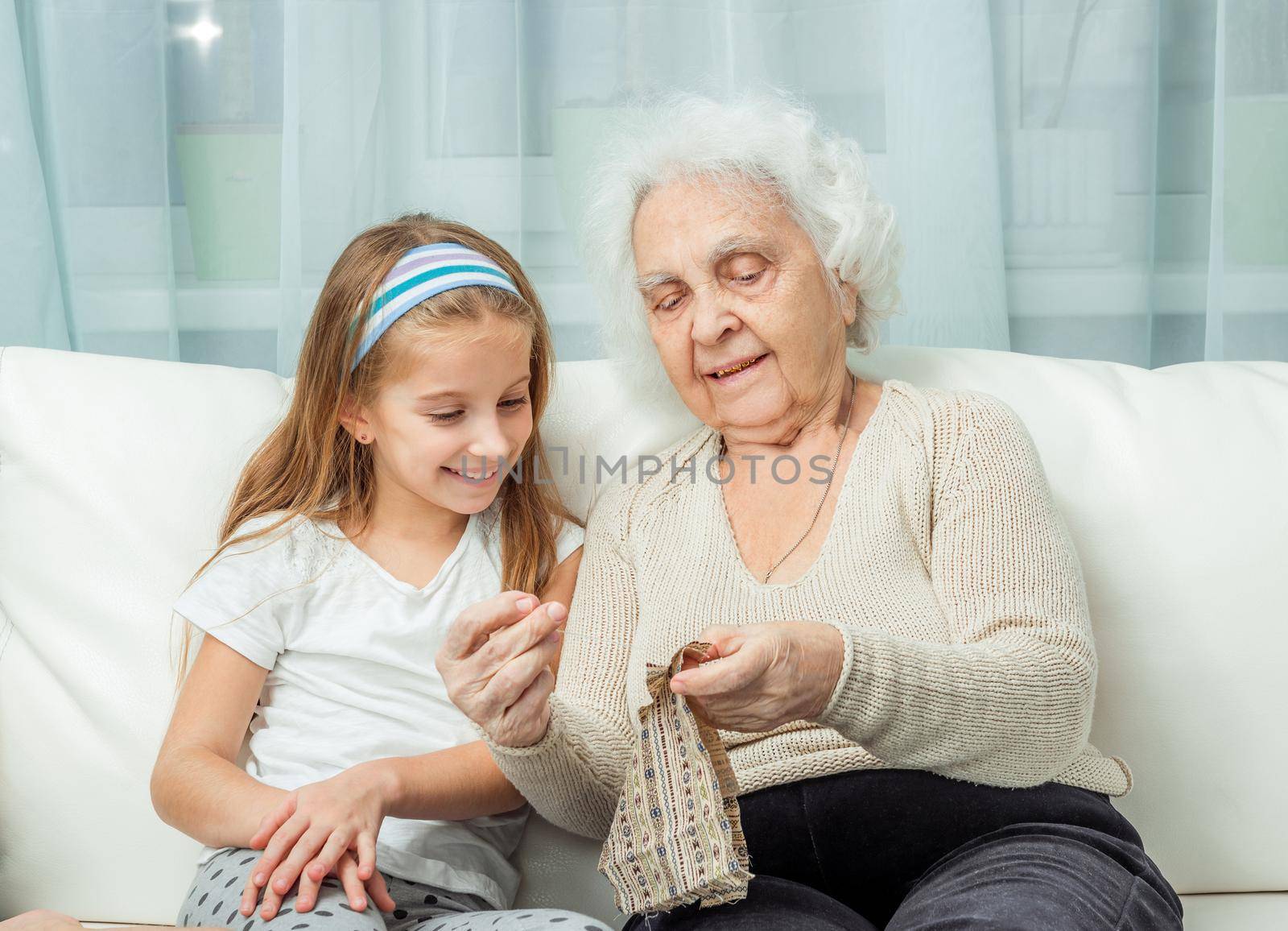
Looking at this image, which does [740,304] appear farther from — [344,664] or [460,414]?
[344,664]

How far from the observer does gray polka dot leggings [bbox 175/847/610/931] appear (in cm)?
100

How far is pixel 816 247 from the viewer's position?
4.52 ft

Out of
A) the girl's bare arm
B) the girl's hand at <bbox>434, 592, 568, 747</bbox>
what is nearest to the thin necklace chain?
the girl's hand at <bbox>434, 592, 568, 747</bbox>

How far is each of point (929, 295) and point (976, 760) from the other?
0.98 meters

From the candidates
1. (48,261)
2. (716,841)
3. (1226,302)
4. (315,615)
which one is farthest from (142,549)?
(1226,302)

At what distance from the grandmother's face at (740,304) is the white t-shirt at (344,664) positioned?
395mm

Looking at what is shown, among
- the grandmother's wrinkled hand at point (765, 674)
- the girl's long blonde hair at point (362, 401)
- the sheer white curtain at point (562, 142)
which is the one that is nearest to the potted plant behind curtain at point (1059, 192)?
the sheer white curtain at point (562, 142)

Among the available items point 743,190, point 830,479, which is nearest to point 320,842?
point 830,479

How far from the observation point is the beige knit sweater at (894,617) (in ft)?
3.44

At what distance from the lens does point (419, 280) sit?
4.27 ft

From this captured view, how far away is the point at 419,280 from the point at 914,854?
0.82m

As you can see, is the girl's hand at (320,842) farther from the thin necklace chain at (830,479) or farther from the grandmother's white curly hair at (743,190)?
the grandmother's white curly hair at (743,190)

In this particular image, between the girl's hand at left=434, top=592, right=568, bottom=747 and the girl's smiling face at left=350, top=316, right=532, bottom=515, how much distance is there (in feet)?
0.84

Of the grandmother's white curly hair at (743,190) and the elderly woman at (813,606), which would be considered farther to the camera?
the grandmother's white curly hair at (743,190)
